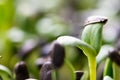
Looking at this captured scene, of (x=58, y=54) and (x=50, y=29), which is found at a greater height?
(x=50, y=29)

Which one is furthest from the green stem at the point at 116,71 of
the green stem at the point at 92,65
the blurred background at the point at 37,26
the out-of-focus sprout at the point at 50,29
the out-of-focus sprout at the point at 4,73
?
the out-of-focus sprout at the point at 50,29

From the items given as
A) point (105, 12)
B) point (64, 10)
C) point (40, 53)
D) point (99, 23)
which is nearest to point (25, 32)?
→ point (40, 53)

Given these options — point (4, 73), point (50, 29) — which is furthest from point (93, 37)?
point (50, 29)

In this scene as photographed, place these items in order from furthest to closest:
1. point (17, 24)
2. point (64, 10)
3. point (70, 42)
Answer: point (64, 10) → point (17, 24) → point (70, 42)

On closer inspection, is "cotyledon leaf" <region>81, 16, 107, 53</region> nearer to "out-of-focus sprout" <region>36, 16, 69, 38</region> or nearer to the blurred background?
the blurred background

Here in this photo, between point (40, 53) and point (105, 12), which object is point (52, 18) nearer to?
point (105, 12)

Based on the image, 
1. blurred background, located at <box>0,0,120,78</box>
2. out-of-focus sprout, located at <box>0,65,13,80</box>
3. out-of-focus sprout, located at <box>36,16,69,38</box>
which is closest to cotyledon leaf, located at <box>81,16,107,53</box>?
out-of-focus sprout, located at <box>0,65,13,80</box>

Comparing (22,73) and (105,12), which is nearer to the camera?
(22,73)

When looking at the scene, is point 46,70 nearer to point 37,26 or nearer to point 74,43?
point 74,43
